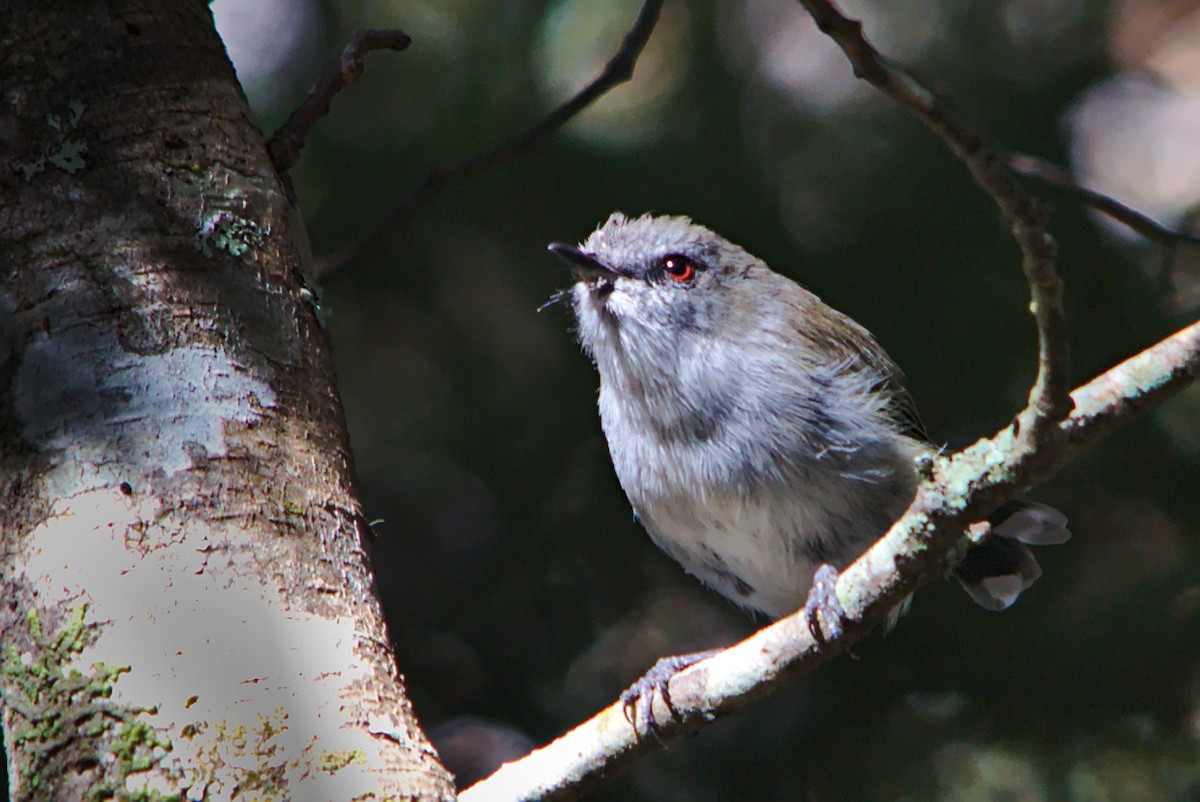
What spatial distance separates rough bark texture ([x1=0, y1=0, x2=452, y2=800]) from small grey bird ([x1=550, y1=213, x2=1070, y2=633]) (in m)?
1.33

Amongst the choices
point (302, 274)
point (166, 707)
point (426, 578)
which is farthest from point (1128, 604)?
point (166, 707)

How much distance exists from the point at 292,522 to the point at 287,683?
0.31 meters

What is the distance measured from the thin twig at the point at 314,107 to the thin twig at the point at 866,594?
1.50 m

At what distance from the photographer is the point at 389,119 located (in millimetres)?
4609

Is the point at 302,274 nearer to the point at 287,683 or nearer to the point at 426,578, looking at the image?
the point at 287,683

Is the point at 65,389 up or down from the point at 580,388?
down

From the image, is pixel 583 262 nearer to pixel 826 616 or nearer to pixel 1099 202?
pixel 1099 202

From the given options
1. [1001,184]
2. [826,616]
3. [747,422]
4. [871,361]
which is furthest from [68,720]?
[871,361]

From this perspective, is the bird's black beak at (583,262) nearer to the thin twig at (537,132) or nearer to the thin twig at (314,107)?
the thin twig at (537,132)

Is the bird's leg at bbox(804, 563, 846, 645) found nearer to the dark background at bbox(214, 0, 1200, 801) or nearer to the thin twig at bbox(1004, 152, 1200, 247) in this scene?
the thin twig at bbox(1004, 152, 1200, 247)

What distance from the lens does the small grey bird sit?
3477mm

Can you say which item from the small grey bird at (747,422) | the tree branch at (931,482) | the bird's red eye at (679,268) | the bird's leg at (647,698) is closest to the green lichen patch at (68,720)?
the tree branch at (931,482)

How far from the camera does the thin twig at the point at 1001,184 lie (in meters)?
1.93

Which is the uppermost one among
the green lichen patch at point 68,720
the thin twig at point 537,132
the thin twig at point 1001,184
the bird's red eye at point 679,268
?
the thin twig at point 537,132
